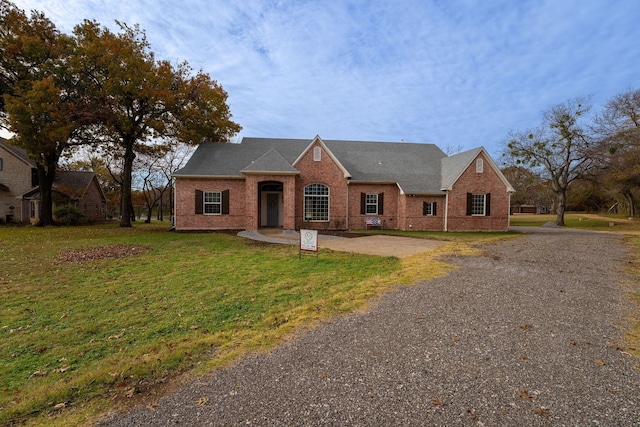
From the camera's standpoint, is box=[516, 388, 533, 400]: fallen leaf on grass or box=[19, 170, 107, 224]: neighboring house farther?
box=[19, 170, 107, 224]: neighboring house

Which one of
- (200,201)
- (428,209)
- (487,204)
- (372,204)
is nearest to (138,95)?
(200,201)

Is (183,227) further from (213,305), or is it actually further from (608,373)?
(608,373)

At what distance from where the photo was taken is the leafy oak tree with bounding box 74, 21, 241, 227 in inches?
783

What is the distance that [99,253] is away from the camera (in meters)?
11.5

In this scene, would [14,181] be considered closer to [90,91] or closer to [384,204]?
[90,91]

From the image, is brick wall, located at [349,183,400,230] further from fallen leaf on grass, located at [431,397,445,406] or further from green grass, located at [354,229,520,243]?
fallen leaf on grass, located at [431,397,445,406]

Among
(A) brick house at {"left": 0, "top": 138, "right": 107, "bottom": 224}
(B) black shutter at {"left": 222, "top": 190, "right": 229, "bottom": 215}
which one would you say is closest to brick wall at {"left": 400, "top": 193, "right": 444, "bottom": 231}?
(B) black shutter at {"left": 222, "top": 190, "right": 229, "bottom": 215}

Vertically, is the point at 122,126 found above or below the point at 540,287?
above

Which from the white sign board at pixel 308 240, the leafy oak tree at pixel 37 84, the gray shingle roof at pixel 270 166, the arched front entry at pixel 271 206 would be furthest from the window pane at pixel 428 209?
the leafy oak tree at pixel 37 84

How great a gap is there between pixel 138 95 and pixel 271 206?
11.3 m

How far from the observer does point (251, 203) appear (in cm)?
1917

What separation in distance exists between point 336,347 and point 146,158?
42.8 meters

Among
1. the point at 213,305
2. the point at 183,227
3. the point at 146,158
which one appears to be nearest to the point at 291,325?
the point at 213,305

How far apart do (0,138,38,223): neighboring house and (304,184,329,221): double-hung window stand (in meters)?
28.2
